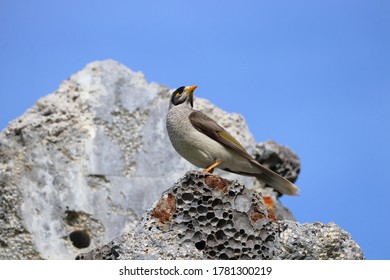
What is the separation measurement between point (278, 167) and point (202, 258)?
1026 centimetres

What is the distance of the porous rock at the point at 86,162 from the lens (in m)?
17.0

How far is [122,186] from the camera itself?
18141 millimetres

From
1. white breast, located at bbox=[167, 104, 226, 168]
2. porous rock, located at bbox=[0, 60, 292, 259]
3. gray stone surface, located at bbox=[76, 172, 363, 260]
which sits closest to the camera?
gray stone surface, located at bbox=[76, 172, 363, 260]

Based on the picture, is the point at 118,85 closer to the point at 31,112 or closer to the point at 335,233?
the point at 31,112

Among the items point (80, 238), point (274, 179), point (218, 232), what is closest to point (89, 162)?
point (80, 238)

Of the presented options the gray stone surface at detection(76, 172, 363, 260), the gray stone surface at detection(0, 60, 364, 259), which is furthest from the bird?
the gray stone surface at detection(0, 60, 364, 259)

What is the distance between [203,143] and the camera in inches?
452

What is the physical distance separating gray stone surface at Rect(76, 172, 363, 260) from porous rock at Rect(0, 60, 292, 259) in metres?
7.67

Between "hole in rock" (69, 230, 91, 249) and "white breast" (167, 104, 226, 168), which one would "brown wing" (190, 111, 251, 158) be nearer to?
"white breast" (167, 104, 226, 168)

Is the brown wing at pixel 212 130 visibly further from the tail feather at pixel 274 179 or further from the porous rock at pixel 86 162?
the porous rock at pixel 86 162

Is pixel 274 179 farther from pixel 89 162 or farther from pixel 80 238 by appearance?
pixel 89 162

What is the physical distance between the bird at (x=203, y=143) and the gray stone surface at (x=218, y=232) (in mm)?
2047

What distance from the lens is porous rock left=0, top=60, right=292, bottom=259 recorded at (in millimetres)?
16969

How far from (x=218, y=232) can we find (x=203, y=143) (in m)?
2.59
